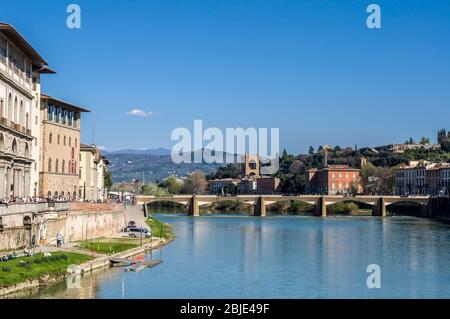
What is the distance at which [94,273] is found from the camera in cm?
3250

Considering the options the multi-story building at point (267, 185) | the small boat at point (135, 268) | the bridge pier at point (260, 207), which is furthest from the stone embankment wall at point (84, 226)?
the multi-story building at point (267, 185)

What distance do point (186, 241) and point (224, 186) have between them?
135434mm

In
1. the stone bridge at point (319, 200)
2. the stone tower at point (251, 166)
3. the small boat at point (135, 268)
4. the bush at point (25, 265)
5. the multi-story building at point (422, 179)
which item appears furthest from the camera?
the stone tower at point (251, 166)

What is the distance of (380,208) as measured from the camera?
98.0 metres

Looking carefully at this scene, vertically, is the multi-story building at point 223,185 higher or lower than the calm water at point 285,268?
higher

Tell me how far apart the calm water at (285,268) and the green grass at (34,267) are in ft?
2.72

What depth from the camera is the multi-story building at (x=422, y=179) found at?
4530 inches

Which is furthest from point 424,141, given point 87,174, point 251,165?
point 87,174

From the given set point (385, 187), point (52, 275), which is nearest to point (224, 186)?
point (385, 187)

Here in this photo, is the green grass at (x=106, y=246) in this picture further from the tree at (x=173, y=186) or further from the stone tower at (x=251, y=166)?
the stone tower at (x=251, y=166)

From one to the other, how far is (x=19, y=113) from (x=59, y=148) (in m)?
11.2

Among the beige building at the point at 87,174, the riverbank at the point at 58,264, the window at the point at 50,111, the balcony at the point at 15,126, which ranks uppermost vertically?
the window at the point at 50,111

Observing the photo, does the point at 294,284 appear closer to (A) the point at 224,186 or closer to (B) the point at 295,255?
(B) the point at 295,255
